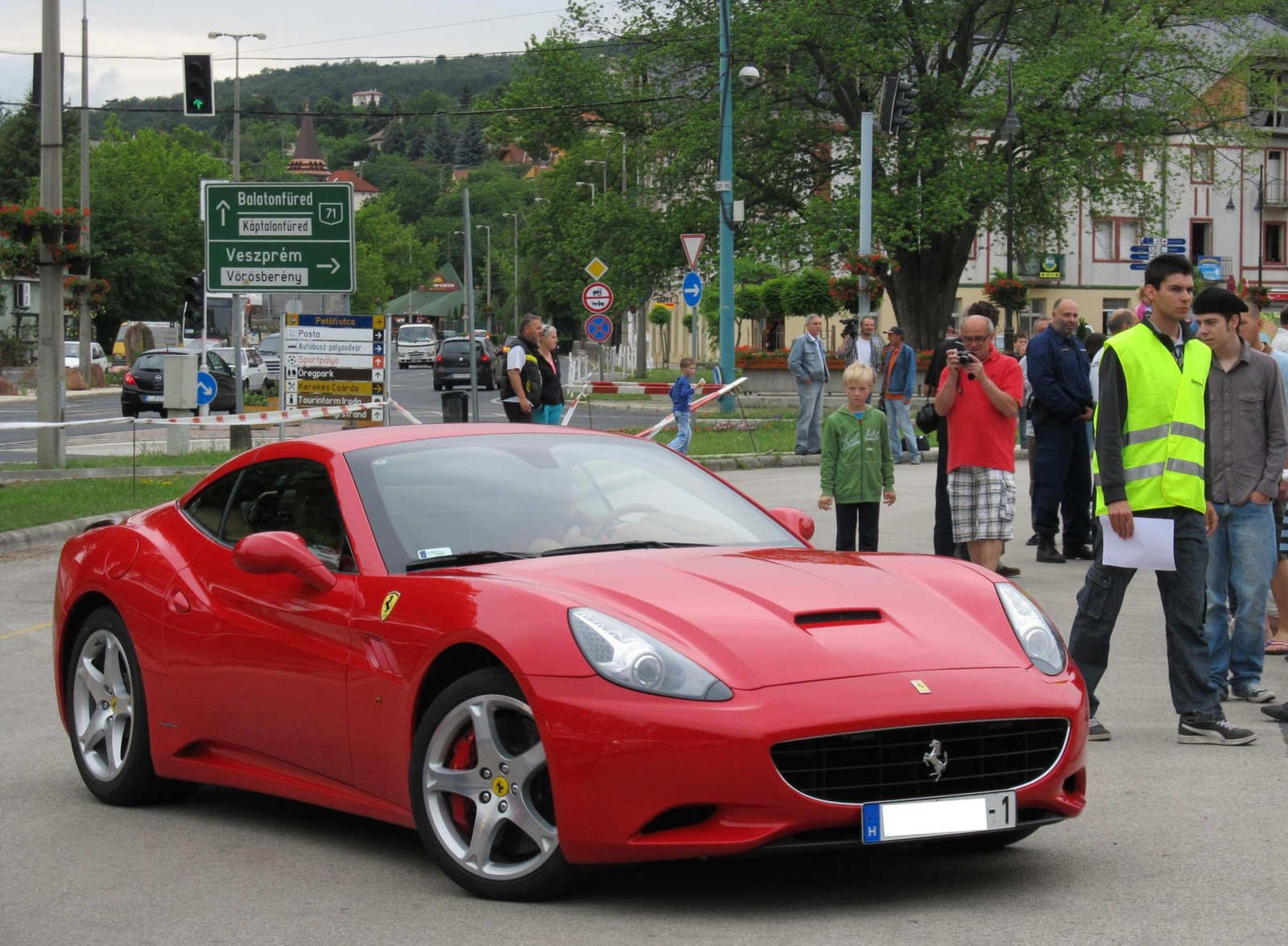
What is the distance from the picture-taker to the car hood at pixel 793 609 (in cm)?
472

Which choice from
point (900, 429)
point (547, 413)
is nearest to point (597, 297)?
point (900, 429)

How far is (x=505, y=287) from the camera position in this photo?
559ft

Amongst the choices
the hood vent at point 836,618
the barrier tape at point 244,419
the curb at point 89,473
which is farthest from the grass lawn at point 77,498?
the hood vent at point 836,618

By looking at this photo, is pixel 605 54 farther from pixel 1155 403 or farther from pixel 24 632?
pixel 1155 403

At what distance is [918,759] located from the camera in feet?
15.5

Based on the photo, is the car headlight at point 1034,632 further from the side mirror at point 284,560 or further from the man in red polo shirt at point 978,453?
the man in red polo shirt at point 978,453

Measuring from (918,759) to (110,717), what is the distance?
327cm

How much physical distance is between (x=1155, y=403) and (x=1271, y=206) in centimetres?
8498

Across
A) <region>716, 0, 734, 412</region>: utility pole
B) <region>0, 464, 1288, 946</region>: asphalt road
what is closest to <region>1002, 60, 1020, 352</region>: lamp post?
<region>716, 0, 734, 412</region>: utility pole

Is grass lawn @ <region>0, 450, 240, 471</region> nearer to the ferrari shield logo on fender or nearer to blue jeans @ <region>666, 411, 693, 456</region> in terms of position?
blue jeans @ <region>666, 411, 693, 456</region>

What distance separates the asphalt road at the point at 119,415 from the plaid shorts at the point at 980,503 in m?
15.2

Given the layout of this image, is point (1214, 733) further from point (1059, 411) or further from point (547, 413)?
point (547, 413)

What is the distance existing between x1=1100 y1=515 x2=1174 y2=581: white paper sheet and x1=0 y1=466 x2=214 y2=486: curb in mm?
17226

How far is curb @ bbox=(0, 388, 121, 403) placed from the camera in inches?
2076
